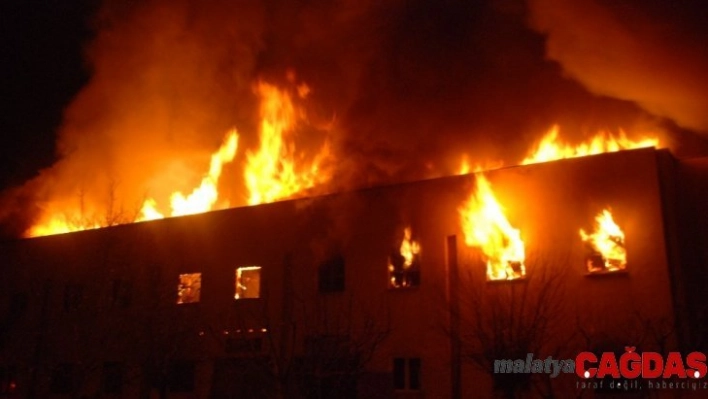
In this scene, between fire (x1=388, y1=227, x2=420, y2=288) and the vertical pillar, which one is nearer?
the vertical pillar

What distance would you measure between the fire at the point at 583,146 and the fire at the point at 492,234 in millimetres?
2265

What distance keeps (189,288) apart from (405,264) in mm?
8133

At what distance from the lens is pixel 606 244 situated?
54.4 feet

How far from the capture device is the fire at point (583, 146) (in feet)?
60.6

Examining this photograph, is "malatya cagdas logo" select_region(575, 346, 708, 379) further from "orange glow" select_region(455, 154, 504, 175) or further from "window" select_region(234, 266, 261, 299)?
"window" select_region(234, 266, 261, 299)

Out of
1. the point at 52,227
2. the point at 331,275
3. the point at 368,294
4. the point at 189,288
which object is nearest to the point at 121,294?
the point at 189,288

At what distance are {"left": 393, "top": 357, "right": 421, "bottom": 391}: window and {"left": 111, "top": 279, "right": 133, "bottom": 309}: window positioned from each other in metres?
9.61

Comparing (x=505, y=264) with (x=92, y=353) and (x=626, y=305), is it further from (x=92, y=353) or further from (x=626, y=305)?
(x=92, y=353)

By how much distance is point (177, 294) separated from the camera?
907 inches

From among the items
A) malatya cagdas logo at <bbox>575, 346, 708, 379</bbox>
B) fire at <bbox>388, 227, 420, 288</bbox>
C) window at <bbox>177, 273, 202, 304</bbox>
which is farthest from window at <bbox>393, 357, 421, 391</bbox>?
window at <bbox>177, 273, 202, 304</bbox>

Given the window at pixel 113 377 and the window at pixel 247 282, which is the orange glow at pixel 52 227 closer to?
the window at pixel 113 377

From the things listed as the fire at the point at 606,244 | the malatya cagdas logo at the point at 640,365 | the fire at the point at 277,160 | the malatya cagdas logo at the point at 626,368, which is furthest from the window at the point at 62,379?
the fire at the point at 606,244

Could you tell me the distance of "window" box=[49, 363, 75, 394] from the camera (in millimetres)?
25125

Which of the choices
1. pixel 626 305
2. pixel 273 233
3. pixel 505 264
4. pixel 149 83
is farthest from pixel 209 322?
pixel 149 83
